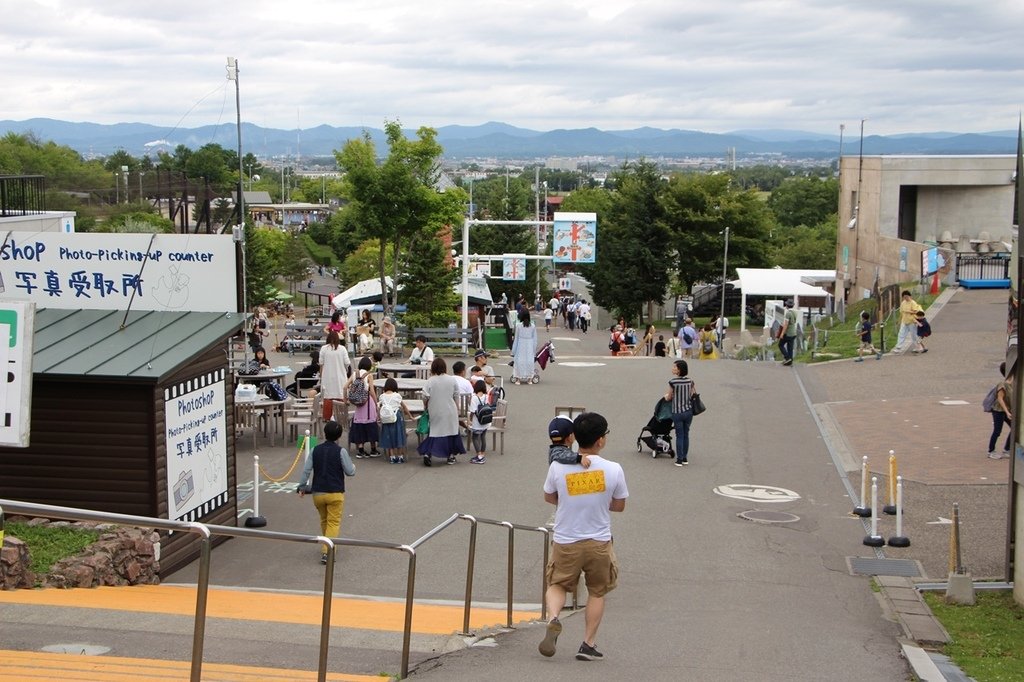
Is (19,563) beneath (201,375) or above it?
beneath

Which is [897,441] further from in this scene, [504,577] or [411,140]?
[411,140]

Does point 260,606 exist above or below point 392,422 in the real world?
above

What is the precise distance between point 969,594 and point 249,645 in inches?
282

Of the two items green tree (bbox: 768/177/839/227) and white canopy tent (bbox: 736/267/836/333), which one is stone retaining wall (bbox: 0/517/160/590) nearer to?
white canopy tent (bbox: 736/267/836/333)

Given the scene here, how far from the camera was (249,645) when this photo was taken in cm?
617

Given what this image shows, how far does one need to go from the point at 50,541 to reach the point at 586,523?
183 inches

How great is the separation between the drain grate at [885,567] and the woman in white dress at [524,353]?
12.9m

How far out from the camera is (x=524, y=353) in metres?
25.4

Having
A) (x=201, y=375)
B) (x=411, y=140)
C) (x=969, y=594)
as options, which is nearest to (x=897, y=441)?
(x=969, y=594)

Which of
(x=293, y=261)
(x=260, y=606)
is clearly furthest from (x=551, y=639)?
(x=293, y=261)

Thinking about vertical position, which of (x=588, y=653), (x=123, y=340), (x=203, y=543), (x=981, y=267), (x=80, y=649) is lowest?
(x=588, y=653)

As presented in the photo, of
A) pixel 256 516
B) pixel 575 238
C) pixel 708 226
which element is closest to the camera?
pixel 256 516

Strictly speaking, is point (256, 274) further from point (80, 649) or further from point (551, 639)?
point (80, 649)

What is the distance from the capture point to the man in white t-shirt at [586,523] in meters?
7.91
